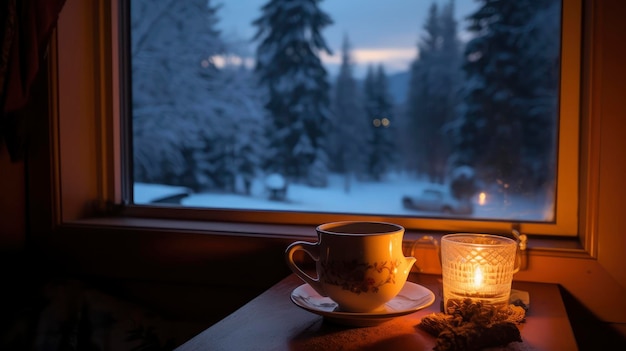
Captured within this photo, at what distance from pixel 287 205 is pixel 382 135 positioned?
33 centimetres

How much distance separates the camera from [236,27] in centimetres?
155

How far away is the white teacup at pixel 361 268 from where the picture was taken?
0.73 m

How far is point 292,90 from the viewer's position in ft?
5.27

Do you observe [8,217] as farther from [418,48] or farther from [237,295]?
[418,48]

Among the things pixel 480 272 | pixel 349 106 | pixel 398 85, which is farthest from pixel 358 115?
pixel 480 272

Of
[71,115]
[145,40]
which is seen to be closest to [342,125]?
[145,40]

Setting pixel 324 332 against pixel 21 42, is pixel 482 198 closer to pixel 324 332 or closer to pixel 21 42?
pixel 324 332

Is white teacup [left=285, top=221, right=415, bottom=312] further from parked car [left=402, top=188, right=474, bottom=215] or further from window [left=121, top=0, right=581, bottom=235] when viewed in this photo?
parked car [left=402, top=188, right=474, bottom=215]

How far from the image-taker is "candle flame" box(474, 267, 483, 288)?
79cm

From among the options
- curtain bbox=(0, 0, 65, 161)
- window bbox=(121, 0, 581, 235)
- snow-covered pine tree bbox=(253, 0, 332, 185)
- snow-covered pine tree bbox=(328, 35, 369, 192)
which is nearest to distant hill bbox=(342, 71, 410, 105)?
window bbox=(121, 0, 581, 235)

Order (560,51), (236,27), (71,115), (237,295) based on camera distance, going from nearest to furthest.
Answer: (560,51) → (237,295) → (71,115) → (236,27)

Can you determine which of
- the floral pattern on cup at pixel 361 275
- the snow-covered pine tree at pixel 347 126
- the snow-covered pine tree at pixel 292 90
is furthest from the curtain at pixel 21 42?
the floral pattern on cup at pixel 361 275

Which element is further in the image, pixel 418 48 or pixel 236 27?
pixel 236 27

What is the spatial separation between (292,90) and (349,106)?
189 millimetres
